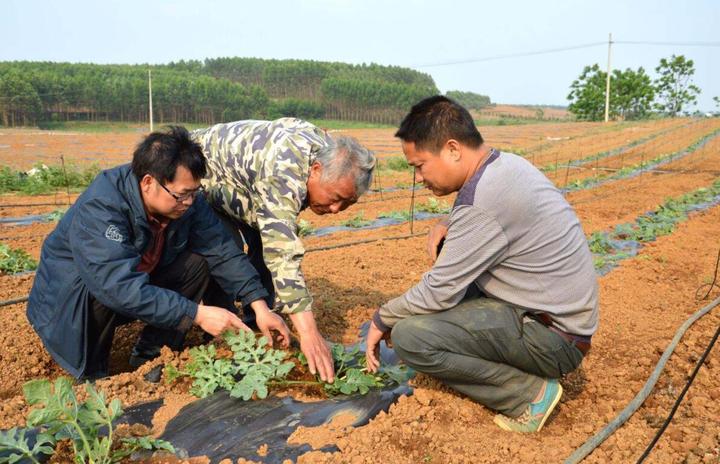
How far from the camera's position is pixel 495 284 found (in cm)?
242

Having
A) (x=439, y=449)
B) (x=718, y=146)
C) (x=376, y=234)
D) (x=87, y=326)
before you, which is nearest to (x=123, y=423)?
(x=87, y=326)

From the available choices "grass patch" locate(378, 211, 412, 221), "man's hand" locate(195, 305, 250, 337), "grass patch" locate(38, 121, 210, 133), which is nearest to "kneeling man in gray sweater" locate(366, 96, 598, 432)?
"man's hand" locate(195, 305, 250, 337)

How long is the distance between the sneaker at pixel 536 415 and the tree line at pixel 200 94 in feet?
134

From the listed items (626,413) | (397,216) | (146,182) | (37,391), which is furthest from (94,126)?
(626,413)

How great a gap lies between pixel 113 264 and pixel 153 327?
0.78 metres

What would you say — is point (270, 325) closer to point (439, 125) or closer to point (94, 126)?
point (439, 125)

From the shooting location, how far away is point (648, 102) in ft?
165

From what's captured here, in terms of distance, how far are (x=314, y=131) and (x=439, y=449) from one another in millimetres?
1483

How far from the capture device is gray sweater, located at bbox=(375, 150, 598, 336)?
86.2 inches

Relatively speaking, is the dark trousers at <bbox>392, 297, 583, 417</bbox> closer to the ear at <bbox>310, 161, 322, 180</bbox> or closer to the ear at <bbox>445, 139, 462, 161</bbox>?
the ear at <bbox>445, 139, 462, 161</bbox>

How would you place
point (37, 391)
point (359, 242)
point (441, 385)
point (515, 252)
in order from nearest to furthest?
1. point (37, 391)
2. point (515, 252)
3. point (441, 385)
4. point (359, 242)

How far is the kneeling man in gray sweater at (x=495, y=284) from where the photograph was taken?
221cm

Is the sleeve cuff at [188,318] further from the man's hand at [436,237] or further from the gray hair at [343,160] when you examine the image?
the man's hand at [436,237]

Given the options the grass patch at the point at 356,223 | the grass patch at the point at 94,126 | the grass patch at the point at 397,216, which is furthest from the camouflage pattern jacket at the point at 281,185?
the grass patch at the point at 94,126
